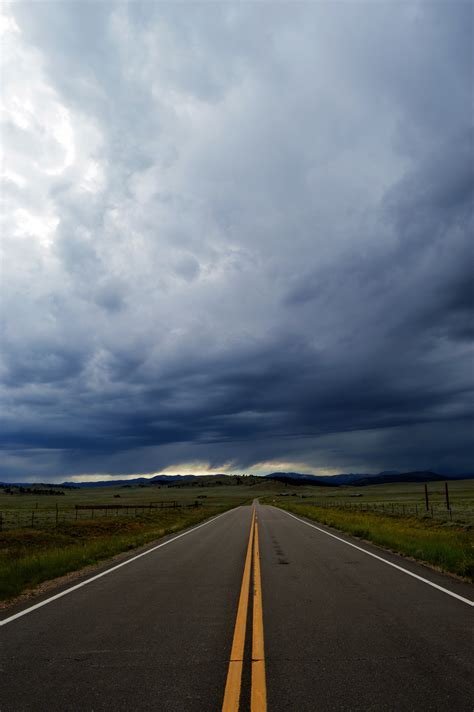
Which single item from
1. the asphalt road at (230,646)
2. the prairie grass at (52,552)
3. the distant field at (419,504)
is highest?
the asphalt road at (230,646)

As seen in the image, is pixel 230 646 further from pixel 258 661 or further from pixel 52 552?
pixel 52 552

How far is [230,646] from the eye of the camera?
6.08 metres

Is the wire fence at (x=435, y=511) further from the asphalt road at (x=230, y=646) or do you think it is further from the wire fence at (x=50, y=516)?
the asphalt road at (x=230, y=646)

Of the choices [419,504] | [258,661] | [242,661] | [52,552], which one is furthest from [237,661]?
[419,504]

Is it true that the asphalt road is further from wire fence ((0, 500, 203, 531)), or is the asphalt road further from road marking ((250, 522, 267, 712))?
wire fence ((0, 500, 203, 531))

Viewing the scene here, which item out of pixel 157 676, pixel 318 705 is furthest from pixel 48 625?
pixel 318 705

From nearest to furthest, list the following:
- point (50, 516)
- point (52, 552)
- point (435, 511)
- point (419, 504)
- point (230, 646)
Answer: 1. point (230, 646)
2. point (52, 552)
3. point (435, 511)
4. point (50, 516)
5. point (419, 504)

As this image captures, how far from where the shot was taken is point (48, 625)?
24.0 ft

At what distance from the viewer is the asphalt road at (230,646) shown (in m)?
4.62

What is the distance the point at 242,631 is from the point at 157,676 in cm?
192

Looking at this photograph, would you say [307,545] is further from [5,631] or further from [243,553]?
[5,631]

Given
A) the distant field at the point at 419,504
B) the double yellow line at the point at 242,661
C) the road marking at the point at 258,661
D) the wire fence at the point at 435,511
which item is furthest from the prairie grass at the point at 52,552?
the distant field at the point at 419,504

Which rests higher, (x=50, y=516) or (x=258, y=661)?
(x=258, y=661)

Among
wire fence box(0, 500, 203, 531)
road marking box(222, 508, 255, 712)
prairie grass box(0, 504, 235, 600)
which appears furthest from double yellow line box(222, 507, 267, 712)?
wire fence box(0, 500, 203, 531)
